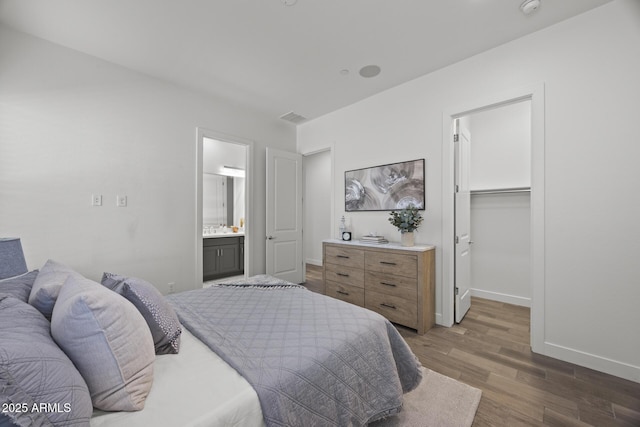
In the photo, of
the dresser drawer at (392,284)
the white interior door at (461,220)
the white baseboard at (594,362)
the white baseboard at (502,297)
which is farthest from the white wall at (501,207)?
the dresser drawer at (392,284)

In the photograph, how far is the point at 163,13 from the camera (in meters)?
2.07

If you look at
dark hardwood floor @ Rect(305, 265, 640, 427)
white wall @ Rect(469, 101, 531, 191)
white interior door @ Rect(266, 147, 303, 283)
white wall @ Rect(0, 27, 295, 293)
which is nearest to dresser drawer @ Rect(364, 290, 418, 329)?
dark hardwood floor @ Rect(305, 265, 640, 427)

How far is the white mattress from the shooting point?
814 mm

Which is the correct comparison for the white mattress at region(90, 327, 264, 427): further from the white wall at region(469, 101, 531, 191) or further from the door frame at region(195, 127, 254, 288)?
the white wall at region(469, 101, 531, 191)

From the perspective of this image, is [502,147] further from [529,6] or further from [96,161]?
[96,161]

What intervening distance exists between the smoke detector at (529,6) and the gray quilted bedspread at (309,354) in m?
2.58

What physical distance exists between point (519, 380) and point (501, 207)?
232 cm

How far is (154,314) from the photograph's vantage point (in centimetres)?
119

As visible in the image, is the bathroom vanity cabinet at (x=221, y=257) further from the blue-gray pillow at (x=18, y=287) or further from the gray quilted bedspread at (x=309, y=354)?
the blue-gray pillow at (x=18, y=287)

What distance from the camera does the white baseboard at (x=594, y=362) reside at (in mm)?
1892

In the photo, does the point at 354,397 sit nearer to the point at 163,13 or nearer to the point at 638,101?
the point at 638,101

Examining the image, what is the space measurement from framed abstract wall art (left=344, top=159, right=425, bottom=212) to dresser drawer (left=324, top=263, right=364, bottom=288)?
868 mm

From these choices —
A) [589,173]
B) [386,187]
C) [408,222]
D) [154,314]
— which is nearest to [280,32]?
[386,187]

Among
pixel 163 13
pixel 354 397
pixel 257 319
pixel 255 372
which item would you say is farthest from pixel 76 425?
pixel 163 13
